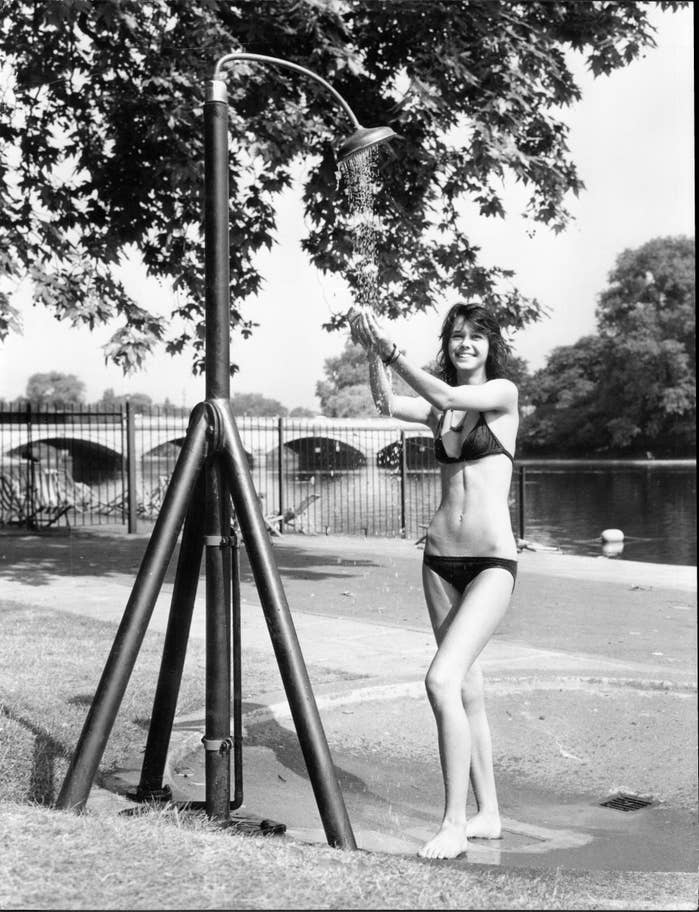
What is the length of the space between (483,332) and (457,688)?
4.28 feet

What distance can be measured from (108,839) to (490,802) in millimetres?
1486

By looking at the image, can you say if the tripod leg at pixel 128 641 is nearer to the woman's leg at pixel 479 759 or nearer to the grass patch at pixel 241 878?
the grass patch at pixel 241 878

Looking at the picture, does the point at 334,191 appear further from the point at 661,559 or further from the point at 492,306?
the point at 661,559

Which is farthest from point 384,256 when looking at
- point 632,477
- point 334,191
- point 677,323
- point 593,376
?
point 593,376

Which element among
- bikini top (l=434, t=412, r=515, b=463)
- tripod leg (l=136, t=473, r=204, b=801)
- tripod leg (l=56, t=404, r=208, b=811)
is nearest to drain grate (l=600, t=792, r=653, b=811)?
bikini top (l=434, t=412, r=515, b=463)

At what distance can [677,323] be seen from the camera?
78.2 m

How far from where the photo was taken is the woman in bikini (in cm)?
378

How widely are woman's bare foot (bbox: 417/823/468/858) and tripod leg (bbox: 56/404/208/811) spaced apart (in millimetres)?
1165

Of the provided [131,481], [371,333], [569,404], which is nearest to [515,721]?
[371,333]

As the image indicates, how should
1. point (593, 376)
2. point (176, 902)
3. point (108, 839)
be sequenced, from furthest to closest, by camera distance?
point (593, 376)
point (108, 839)
point (176, 902)

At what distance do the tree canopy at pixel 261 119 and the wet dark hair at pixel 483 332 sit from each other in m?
6.11

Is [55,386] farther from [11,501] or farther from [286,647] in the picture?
[286,647]

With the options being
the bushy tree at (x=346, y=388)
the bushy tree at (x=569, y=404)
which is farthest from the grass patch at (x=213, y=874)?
the bushy tree at (x=569, y=404)

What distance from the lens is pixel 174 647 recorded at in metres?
4.16
